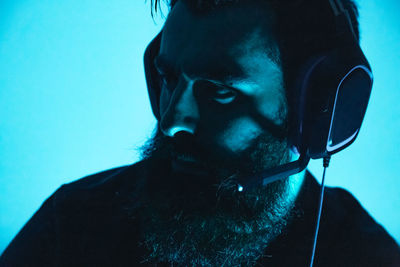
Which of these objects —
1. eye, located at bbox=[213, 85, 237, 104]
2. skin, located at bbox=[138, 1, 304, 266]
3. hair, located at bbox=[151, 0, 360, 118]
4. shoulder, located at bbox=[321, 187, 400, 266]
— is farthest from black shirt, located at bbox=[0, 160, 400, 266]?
hair, located at bbox=[151, 0, 360, 118]

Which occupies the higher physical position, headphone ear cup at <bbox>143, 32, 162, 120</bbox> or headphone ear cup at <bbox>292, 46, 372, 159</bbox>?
headphone ear cup at <bbox>143, 32, 162, 120</bbox>

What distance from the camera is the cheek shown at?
2.35 feet

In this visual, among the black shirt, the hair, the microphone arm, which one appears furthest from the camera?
the black shirt

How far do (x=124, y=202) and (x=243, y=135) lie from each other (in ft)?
1.60

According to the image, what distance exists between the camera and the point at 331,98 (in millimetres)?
647

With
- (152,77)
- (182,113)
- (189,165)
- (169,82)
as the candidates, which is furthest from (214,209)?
(152,77)

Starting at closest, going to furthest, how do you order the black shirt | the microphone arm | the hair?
the microphone arm, the hair, the black shirt

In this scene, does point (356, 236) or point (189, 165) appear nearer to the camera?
point (189, 165)

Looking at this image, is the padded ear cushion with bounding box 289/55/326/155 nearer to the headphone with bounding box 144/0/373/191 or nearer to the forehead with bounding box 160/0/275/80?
the headphone with bounding box 144/0/373/191

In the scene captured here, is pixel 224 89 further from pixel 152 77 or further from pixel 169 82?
pixel 152 77

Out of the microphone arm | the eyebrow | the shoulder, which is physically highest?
the eyebrow

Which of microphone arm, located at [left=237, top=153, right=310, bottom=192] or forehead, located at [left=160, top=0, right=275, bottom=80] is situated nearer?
microphone arm, located at [left=237, top=153, right=310, bottom=192]

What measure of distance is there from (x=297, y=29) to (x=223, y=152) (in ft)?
1.15

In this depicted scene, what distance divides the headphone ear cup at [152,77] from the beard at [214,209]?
0.59ft
